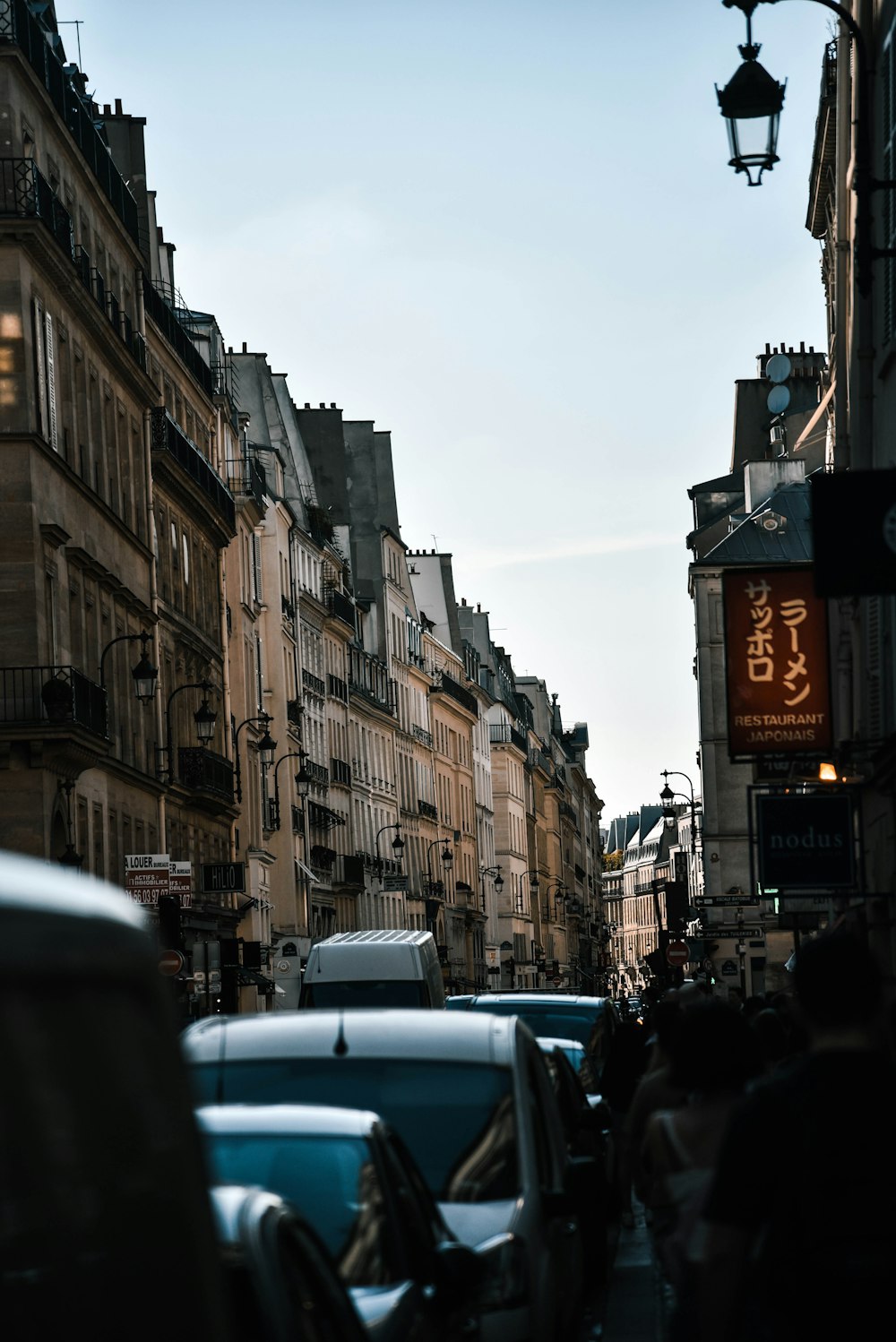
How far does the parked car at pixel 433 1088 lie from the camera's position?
9.47m

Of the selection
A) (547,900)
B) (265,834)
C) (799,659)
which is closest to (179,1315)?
(799,659)

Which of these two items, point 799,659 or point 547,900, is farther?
point 547,900

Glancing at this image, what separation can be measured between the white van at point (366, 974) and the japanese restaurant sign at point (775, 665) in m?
10.0

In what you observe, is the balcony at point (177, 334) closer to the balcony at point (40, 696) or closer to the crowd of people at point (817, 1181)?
the balcony at point (40, 696)

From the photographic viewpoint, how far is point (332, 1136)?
25.3 feet

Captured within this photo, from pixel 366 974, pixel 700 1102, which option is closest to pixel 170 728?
pixel 366 974

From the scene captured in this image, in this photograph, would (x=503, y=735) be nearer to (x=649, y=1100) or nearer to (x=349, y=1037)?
(x=649, y=1100)

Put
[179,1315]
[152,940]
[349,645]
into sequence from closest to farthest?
[179,1315] → [152,940] → [349,645]

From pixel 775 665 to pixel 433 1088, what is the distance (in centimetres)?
1756

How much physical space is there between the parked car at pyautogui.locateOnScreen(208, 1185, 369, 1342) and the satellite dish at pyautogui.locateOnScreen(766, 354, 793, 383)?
8913 cm

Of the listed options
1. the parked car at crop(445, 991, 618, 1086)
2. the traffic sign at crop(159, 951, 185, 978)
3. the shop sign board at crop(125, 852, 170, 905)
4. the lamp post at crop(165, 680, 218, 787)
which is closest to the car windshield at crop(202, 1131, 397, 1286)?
the parked car at crop(445, 991, 618, 1086)

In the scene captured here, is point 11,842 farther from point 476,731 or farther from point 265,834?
point 476,731

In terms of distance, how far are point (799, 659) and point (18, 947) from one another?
24313 millimetres

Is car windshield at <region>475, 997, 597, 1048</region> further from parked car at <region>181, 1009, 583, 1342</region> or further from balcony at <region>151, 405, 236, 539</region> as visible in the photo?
→ balcony at <region>151, 405, 236, 539</region>
